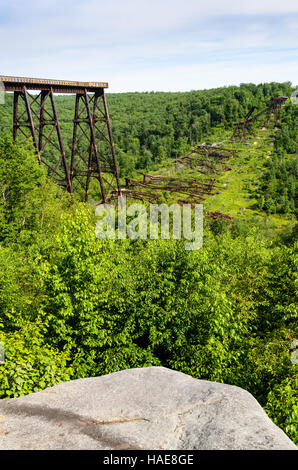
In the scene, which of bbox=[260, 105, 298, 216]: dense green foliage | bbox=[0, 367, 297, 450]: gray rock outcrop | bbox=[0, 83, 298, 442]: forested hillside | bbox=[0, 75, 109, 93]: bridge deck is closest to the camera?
bbox=[0, 367, 297, 450]: gray rock outcrop

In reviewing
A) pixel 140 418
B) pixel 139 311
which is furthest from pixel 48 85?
pixel 140 418

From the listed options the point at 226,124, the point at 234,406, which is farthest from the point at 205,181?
the point at 234,406

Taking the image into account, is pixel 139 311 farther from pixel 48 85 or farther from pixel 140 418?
pixel 48 85
